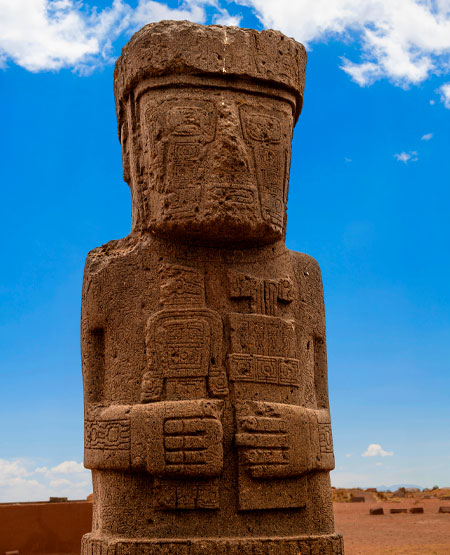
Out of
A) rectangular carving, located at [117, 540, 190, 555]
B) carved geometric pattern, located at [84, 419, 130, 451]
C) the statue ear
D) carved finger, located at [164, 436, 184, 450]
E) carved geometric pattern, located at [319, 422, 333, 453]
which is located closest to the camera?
rectangular carving, located at [117, 540, 190, 555]

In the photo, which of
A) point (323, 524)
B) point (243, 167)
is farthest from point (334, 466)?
point (243, 167)

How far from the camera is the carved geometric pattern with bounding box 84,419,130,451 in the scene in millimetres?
4945

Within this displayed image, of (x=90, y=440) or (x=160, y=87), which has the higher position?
(x=160, y=87)

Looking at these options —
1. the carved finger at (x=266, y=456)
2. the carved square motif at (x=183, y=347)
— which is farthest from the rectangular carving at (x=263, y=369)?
the carved finger at (x=266, y=456)

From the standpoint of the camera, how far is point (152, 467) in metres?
4.82

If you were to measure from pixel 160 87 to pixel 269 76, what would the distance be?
917mm

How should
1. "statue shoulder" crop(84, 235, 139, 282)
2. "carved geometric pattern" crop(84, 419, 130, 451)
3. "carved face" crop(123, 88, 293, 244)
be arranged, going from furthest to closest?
"statue shoulder" crop(84, 235, 139, 282) < "carved face" crop(123, 88, 293, 244) < "carved geometric pattern" crop(84, 419, 130, 451)

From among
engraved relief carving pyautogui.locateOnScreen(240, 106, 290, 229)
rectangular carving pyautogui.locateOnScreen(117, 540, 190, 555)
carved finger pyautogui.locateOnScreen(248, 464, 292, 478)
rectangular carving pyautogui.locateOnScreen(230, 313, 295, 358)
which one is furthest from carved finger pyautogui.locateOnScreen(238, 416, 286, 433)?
engraved relief carving pyautogui.locateOnScreen(240, 106, 290, 229)

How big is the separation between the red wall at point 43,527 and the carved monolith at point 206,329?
221 inches

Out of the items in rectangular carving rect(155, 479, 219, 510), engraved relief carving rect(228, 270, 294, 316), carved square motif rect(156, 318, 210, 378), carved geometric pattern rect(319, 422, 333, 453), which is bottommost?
rectangular carving rect(155, 479, 219, 510)

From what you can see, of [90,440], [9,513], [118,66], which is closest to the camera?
[90,440]

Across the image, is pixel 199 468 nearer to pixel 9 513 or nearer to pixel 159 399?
pixel 159 399

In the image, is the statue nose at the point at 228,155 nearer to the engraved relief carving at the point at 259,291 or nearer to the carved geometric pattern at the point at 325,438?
the engraved relief carving at the point at 259,291

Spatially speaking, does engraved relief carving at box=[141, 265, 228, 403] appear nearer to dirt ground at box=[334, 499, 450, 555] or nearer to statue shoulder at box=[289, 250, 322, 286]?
statue shoulder at box=[289, 250, 322, 286]
